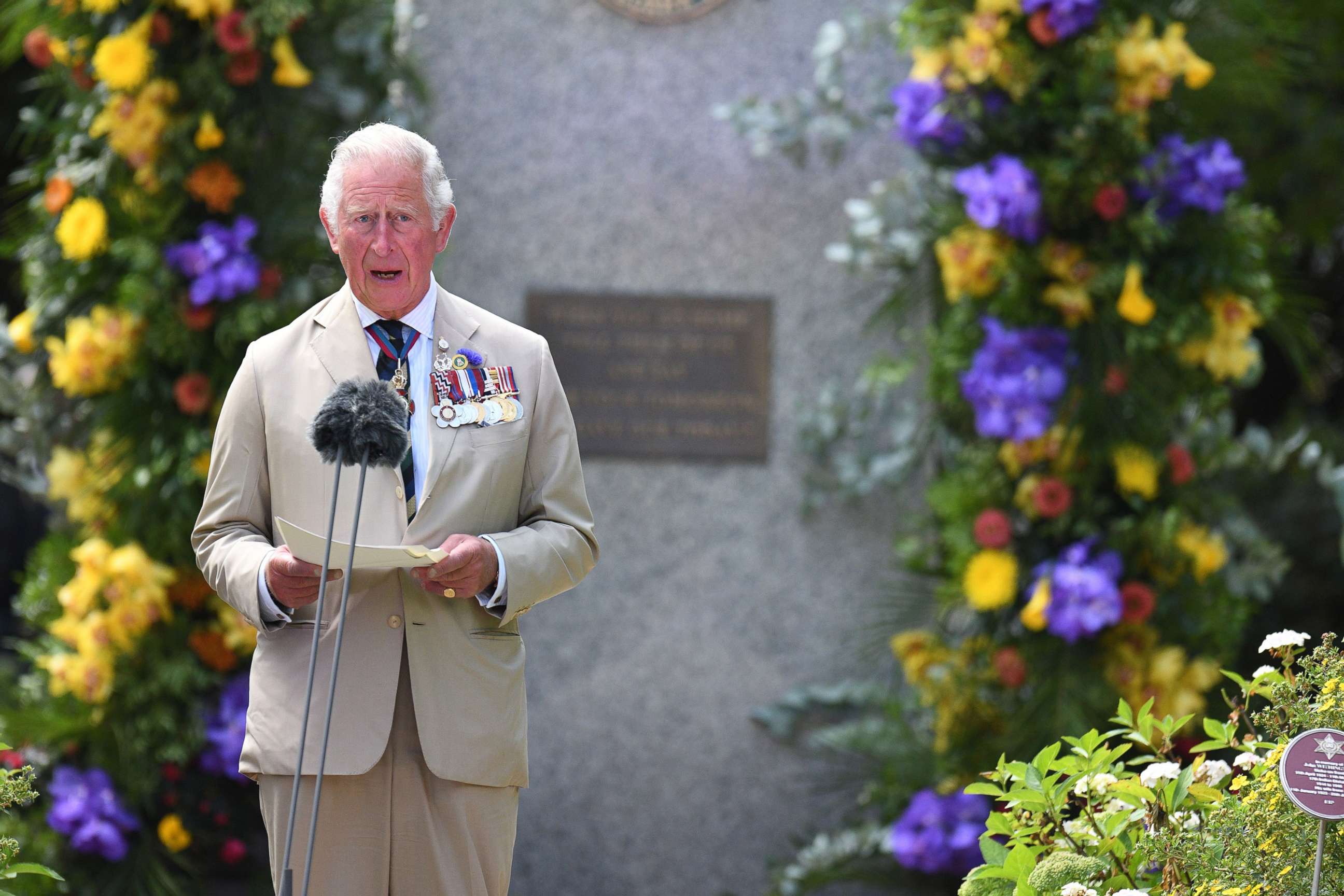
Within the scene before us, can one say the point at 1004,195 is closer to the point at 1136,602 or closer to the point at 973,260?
the point at 973,260

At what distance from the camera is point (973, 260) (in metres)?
4.34

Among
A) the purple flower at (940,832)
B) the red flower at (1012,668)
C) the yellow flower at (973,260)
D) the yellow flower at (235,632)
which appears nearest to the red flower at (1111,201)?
the yellow flower at (973,260)

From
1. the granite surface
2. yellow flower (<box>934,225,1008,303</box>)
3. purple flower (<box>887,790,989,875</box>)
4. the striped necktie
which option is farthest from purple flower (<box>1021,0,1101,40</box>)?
the striped necktie

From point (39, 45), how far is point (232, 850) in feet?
7.82

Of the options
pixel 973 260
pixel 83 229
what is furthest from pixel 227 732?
pixel 973 260

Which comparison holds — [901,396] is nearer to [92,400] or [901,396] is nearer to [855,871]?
[855,871]

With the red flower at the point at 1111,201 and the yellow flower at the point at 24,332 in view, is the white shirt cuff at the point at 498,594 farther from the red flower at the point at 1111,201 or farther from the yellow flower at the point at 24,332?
the yellow flower at the point at 24,332

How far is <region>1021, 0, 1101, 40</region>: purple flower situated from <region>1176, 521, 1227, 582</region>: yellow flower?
1.44 m

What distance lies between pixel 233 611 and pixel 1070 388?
2440 mm

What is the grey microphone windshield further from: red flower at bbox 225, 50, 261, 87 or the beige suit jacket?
red flower at bbox 225, 50, 261, 87

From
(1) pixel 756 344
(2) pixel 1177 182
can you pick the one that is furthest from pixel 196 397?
(2) pixel 1177 182

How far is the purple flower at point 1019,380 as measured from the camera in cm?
427

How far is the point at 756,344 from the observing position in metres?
4.78

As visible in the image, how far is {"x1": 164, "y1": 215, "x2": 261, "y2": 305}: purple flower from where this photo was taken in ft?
13.8
